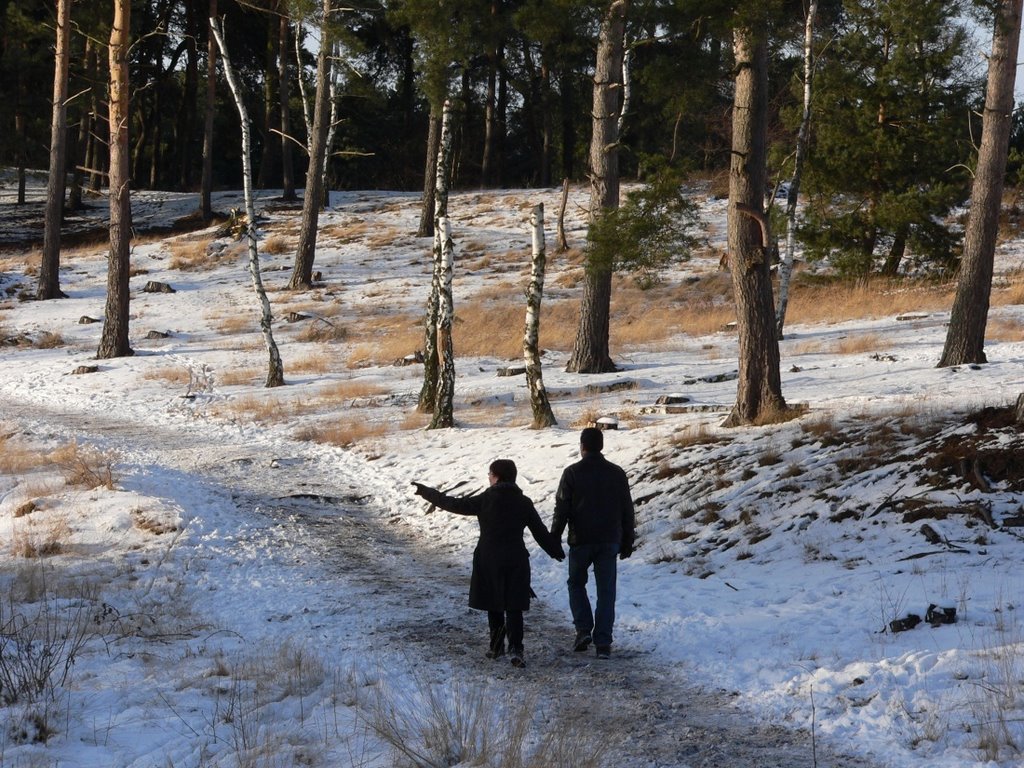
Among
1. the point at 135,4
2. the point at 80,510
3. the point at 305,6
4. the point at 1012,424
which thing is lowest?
the point at 80,510

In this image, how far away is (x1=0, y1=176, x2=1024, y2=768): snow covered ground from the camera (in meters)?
5.75

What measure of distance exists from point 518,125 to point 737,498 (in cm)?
5025

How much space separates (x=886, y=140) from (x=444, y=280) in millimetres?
15430

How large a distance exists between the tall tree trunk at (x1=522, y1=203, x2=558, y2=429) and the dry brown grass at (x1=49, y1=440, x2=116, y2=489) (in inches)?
244

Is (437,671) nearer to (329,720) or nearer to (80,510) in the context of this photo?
(329,720)

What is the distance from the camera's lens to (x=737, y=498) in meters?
10.3

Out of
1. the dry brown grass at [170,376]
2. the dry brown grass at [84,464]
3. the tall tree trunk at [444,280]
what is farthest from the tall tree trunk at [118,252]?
the tall tree trunk at [444,280]

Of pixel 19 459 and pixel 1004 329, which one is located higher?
pixel 1004 329

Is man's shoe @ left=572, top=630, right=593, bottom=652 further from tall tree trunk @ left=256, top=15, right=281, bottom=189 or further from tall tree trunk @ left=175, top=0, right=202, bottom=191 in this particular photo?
tall tree trunk @ left=175, top=0, right=202, bottom=191

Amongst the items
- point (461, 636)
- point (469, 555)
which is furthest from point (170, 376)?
point (461, 636)

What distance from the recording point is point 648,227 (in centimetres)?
1332

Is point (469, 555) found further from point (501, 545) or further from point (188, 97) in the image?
point (188, 97)

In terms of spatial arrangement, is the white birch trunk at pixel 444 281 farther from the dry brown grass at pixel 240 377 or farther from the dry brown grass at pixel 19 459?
the dry brown grass at pixel 240 377

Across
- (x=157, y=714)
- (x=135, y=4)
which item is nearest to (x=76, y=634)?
(x=157, y=714)
